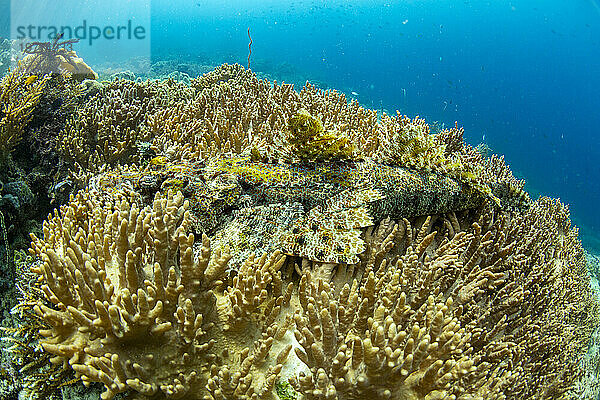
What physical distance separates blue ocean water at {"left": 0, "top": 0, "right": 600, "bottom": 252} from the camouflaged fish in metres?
56.9

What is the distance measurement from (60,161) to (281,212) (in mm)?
3935

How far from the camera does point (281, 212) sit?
3.08 meters

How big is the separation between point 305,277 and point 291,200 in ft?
2.94

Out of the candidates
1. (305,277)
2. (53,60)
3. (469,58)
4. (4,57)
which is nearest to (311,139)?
(305,277)

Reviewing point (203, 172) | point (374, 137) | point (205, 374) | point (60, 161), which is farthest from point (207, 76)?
point (205, 374)

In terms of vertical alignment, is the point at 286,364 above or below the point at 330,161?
below

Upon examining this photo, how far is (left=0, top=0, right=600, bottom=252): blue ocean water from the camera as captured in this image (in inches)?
2798

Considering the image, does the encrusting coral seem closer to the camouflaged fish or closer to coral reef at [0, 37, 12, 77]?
the camouflaged fish

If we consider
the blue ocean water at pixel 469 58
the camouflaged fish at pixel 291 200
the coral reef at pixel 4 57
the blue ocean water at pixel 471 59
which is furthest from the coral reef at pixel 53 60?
the blue ocean water at pixel 471 59

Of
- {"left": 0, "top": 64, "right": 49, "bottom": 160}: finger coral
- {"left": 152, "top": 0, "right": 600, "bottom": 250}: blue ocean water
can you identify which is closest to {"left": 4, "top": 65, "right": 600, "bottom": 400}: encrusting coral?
{"left": 0, "top": 64, "right": 49, "bottom": 160}: finger coral

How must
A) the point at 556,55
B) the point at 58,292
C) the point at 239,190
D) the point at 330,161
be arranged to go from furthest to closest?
the point at 556,55, the point at 330,161, the point at 239,190, the point at 58,292

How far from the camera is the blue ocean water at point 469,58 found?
7106 cm

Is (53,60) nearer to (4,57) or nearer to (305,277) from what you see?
(305,277)

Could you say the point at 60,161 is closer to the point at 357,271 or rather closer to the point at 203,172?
the point at 203,172
